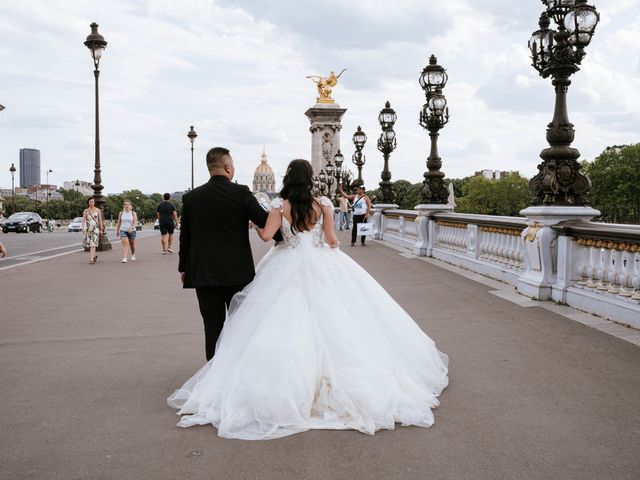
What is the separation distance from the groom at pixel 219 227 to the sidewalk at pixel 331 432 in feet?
3.63

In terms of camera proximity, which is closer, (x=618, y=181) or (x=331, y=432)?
(x=331, y=432)

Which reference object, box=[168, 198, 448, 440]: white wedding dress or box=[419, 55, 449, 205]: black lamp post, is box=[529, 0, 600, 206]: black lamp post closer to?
box=[168, 198, 448, 440]: white wedding dress

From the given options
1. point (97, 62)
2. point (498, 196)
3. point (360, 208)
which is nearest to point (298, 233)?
point (360, 208)

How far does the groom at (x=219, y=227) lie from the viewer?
5312 mm

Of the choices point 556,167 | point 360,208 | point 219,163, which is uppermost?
point 556,167

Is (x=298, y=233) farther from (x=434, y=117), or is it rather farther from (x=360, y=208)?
(x=360, y=208)

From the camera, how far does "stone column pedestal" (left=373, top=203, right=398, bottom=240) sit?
28.0 metres

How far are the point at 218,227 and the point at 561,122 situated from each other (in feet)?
24.1

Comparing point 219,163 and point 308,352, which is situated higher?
point 219,163

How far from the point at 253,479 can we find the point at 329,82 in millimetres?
75204

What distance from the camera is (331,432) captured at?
4.66 m

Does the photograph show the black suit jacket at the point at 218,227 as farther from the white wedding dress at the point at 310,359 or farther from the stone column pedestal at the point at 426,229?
the stone column pedestal at the point at 426,229

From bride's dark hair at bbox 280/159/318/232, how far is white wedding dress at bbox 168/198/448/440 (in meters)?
0.12

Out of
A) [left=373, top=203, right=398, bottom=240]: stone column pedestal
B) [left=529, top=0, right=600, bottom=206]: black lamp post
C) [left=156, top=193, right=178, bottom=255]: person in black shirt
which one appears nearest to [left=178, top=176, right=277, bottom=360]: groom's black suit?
[left=529, top=0, right=600, bottom=206]: black lamp post
